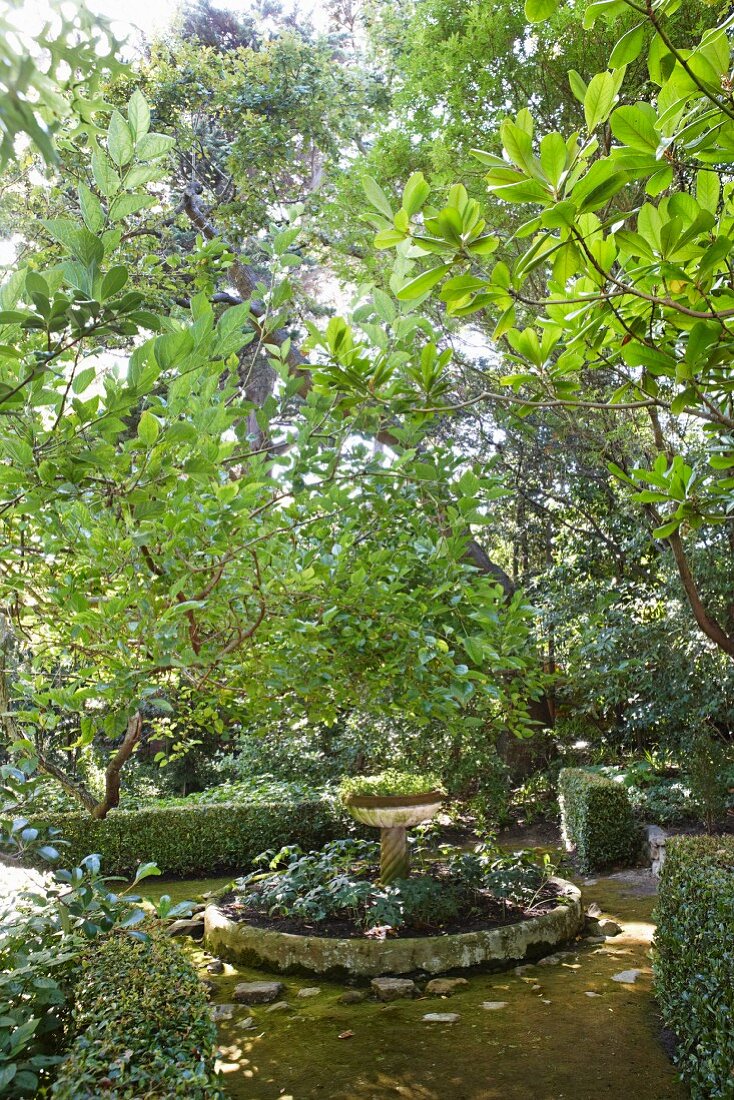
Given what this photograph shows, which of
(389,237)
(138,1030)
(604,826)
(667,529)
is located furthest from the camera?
(604,826)

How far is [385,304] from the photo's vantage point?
6.16 feet

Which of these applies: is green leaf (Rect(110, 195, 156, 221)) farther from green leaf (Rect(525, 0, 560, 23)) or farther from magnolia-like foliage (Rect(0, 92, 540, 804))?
green leaf (Rect(525, 0, 560, 23))

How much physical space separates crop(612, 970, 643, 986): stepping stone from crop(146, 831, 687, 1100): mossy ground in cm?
5

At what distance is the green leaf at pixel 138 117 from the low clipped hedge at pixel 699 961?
11.2 ft

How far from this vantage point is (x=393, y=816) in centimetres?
623

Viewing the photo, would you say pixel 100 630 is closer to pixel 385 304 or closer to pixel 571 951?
pixel 385 304

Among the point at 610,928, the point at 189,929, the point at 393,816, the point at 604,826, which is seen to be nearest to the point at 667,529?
the point at 393,816

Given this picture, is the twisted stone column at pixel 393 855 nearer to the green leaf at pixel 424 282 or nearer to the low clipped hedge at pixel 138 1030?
the low clipped hedge at pixel 138 1030

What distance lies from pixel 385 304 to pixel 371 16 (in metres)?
9.90

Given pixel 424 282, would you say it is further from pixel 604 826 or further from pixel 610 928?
pixel 604 826

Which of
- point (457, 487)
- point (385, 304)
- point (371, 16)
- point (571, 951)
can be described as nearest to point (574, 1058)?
point (571, 951)

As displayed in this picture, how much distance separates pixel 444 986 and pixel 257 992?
120cm

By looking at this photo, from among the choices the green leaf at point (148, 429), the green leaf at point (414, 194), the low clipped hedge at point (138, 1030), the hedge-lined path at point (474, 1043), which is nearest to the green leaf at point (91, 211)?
the green leaf at point (148, 429)

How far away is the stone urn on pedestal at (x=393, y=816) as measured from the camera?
6254mm
